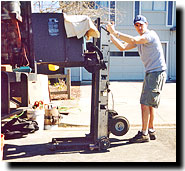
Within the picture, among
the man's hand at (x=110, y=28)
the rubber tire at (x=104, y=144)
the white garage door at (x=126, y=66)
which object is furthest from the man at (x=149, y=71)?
the white garage door at (x=126, y=66)

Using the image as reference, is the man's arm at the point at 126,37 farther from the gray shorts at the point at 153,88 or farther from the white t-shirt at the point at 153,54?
the gray shorts at the point at 153,88

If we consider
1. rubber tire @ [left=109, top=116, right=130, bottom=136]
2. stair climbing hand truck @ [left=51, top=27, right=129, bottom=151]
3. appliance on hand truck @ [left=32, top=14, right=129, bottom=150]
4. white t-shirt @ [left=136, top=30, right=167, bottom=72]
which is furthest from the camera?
white t-shirt @ [left=136, top=30, right=167, bottom=72]

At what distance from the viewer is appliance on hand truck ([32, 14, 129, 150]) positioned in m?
3.90

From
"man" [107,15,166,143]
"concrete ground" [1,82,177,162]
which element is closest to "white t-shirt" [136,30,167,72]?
"man" [107,15,166,143]

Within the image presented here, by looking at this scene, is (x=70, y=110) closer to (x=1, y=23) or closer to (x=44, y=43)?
(x=44, y=43)

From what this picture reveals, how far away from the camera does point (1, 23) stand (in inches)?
129

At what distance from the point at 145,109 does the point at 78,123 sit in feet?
6.07

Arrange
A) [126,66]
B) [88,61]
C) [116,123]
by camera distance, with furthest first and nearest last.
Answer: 1. [126,66]
2. [116,123]
3. [88,61]

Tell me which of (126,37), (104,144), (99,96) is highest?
(126,37)

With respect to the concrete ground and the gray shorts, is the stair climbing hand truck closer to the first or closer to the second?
the concrete ground

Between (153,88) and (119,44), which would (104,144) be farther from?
(119,44)

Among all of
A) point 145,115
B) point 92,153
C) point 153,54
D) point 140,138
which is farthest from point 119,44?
point 92,153

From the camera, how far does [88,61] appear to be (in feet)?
13.7

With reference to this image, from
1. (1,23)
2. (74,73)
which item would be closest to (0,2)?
(1,23)
